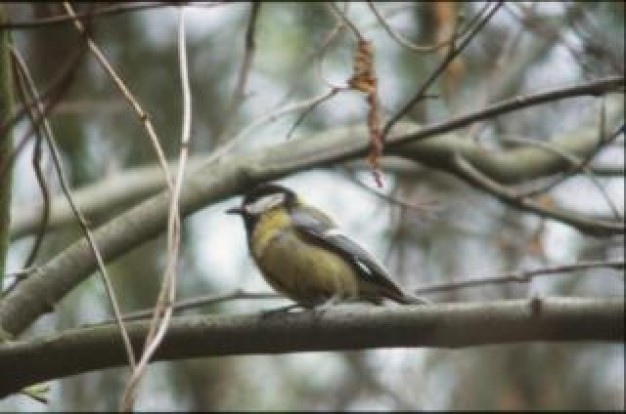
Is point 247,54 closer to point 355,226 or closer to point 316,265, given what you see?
point 316,265

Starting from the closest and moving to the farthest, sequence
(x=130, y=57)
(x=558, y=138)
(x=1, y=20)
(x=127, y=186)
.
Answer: (x=1, y=20)
(x=558, y=138)
(x=127, y=186)
(x=130, y=57)

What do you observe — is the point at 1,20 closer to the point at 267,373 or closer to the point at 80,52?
the point at 80,52

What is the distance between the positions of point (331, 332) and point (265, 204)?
1.12 metres

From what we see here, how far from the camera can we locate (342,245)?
11.7 feet

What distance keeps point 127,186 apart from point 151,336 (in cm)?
300

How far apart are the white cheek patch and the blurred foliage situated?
0.89 m

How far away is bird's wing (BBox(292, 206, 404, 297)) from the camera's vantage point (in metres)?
3.51

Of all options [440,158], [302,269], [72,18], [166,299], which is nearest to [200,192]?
[302,269]

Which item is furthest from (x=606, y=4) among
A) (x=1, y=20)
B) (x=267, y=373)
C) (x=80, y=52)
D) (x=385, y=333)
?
(x=267, y=373)

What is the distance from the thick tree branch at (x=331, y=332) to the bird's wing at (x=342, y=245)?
63 centimetres

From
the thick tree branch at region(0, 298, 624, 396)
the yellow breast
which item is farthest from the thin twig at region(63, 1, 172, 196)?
the yellow breast

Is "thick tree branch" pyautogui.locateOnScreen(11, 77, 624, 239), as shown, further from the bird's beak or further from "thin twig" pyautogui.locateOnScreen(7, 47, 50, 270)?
"thin twig" pyautogui.locateOnScreen(7, 47, 50, 270)

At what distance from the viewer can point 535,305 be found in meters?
2.85

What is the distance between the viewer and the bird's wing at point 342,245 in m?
3.51
